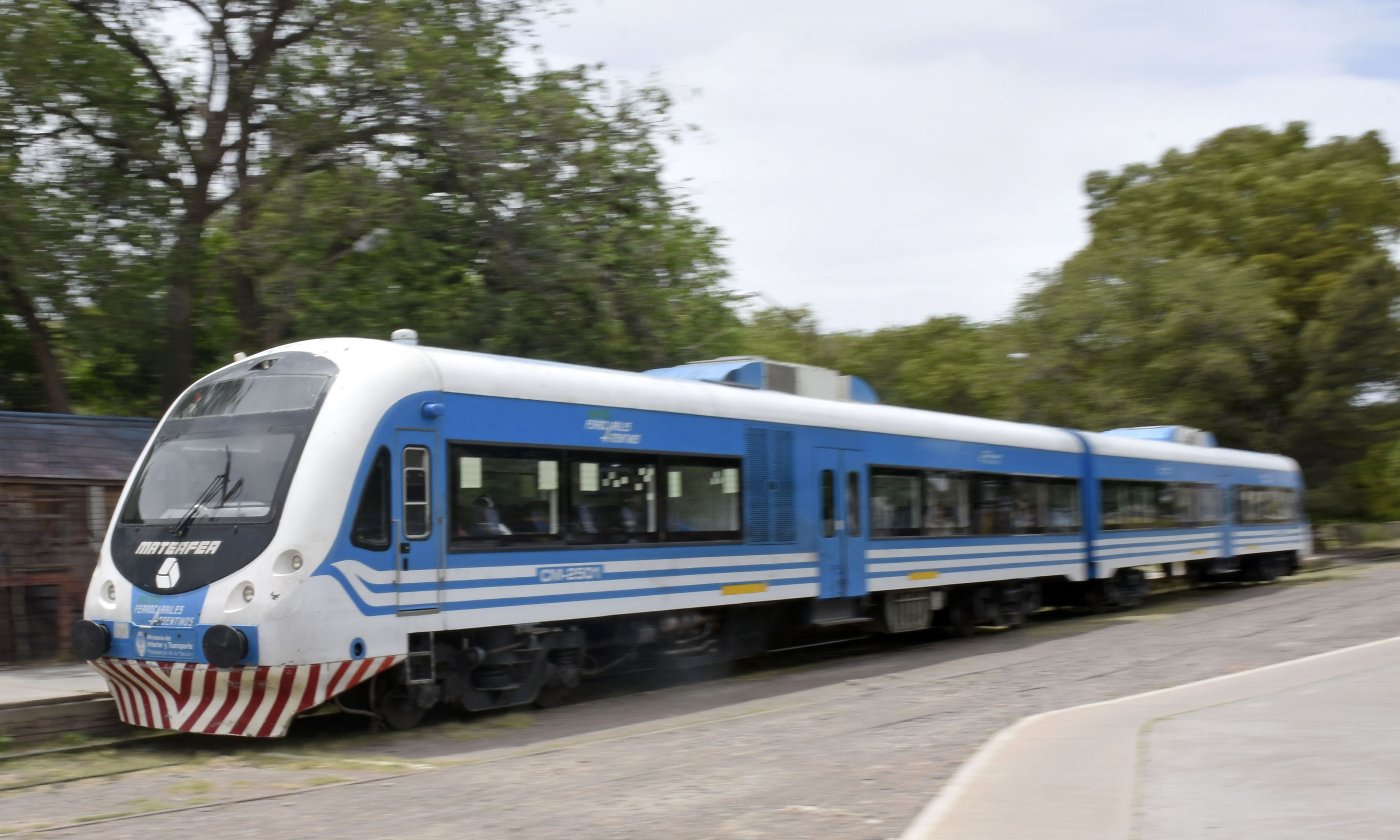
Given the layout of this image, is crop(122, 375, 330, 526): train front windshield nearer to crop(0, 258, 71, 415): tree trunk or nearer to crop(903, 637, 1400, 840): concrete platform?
crop(903, 637, 1400, 840): concrete platform

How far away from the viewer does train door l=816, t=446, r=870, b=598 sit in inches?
583

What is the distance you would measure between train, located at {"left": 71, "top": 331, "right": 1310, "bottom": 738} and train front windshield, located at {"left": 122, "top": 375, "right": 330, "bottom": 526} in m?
0.02

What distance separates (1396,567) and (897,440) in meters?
20.0

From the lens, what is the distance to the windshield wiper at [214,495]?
31.5 ft

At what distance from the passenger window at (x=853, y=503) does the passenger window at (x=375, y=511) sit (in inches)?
271

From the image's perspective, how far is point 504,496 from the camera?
10719 mm

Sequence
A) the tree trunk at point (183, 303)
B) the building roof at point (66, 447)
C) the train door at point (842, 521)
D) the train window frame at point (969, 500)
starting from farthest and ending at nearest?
the tree trunk at point (183, 303) → the train window frame at point (969, 500) → the train door at point (842, 521) → the building roof at point (66, 447)

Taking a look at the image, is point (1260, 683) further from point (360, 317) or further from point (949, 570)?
point (360, 317)

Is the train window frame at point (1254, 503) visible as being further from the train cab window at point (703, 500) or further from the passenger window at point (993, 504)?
the train cab window at point (703, 500)

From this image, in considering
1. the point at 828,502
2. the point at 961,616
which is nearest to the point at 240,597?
the point at 828,502

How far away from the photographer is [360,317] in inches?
706

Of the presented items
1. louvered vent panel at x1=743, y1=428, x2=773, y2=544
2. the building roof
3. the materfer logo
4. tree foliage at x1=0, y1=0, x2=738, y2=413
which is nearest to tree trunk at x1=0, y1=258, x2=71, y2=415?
tree foliage at x1=0, y1=0, x2=738, y2=413

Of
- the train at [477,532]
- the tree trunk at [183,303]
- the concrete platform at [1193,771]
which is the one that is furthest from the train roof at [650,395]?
the tree trunk at [183,303]

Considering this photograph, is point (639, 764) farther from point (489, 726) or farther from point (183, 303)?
point (183, 303)
